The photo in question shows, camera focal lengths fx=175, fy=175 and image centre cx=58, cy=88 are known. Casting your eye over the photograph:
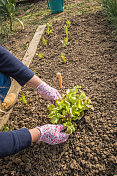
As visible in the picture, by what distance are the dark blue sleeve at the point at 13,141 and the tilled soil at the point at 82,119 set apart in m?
0.27

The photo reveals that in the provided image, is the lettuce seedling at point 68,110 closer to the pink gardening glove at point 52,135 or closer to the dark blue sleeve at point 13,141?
the pink gardening glove at point 52,135

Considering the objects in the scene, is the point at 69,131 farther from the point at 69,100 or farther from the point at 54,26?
the point at 54,26

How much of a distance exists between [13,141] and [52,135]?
13.6 inches

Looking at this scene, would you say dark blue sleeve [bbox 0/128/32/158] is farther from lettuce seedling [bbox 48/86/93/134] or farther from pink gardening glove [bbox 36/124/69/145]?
lettuce seedling [bbox 48/86/93/134]

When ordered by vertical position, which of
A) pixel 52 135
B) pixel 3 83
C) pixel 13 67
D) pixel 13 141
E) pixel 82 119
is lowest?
pixel 82 119

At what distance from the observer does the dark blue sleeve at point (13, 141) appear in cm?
137

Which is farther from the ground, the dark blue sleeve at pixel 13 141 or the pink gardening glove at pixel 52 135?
the dark blue sleeve at pixel 13 141

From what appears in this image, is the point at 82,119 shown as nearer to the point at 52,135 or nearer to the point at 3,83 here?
the point at 52,135

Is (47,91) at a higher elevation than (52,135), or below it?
higher

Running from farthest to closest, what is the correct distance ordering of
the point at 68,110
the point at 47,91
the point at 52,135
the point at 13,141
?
the point at 47,91, the point at 68,110, the point at 52,135, the point at 13,141

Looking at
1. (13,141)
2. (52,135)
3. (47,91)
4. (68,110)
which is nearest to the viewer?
(13,141)

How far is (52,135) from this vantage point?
5.13 feet

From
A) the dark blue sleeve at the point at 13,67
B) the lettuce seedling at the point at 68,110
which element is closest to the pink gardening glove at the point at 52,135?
the lettuce seedling at the point at 68,110

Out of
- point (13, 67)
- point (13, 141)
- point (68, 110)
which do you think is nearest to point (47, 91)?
point (68, 110)
